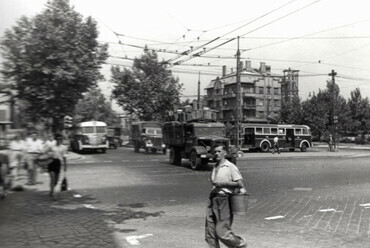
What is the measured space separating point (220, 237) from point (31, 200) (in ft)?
21.1

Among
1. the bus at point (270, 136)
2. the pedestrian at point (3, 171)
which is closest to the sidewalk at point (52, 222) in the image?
the pedestrian at point (3, 171)

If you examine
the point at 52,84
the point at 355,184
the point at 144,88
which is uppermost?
the point at 144,88

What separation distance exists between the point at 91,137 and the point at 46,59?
21.5m

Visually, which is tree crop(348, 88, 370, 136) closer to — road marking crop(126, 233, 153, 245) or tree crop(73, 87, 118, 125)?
tree crop(73, 87, 118, 125)

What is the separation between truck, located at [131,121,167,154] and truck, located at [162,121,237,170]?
1196cm

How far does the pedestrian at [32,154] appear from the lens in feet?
41.8

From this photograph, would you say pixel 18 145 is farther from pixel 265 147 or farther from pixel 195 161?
pixel 265 147

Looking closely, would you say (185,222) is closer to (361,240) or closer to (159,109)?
(361,240)

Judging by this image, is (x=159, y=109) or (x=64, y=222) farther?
(x=159, y=109)

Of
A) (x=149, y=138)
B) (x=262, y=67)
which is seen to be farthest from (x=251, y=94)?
(x=149, y=138)

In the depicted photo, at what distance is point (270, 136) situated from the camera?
37.5 meters

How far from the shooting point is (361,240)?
6.21 meters

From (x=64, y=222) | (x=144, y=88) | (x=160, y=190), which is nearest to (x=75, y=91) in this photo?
(x=160, y=190)

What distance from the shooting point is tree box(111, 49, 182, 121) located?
1886 inches
